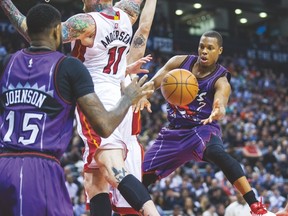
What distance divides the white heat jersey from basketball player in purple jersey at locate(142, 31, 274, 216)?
112 centimetres

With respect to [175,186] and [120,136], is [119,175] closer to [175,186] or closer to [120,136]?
[120,136]

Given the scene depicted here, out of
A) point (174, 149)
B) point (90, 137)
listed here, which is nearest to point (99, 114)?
point (90, 137)

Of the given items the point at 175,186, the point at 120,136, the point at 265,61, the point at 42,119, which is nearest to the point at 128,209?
the point at 120,136

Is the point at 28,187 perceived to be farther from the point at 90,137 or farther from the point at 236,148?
the point at 236,148

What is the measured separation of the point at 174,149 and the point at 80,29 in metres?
2.01

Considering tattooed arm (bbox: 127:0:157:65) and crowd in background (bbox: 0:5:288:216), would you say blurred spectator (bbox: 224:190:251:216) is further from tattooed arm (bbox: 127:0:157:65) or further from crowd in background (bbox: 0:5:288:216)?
tattooed arm (bbox: 127:0:157:65)

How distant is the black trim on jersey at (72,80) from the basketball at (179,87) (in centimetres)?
234

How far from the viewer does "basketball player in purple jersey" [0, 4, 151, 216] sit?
164 inches

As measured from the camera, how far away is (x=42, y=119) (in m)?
4.22

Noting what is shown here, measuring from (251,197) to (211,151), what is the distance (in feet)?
2.15

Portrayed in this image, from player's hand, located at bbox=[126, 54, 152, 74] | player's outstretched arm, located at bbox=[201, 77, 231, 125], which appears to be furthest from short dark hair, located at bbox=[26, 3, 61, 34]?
player's outstretched arm, located at bbox=[201, 77, 231, 125]

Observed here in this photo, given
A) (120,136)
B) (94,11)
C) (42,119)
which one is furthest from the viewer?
(94,11)

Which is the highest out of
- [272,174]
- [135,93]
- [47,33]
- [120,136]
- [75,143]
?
[47,33]

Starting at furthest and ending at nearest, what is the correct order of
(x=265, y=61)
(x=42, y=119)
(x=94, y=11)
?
1. (x=265, y=61)
2. (x=94, y=11)
3. (x=42, y=119)
